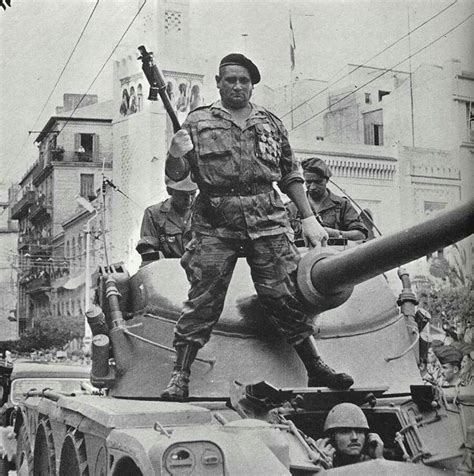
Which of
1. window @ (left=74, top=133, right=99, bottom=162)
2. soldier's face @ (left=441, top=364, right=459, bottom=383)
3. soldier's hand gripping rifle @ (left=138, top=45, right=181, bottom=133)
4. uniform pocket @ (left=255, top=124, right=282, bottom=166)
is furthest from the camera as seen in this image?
window @ (left=74, top=133, right=99, bottom=162)

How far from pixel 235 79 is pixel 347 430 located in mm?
2536

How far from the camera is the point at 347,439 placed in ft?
20.2

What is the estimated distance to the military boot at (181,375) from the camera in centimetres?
688

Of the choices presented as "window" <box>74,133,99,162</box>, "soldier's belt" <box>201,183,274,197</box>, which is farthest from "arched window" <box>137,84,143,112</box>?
"soldier's belt" <box>201,183,274,197</box>

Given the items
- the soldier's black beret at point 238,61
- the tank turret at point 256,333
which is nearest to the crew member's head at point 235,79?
the soldier's black beret at point 238,61

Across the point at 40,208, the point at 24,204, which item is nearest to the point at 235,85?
the point at 24,204

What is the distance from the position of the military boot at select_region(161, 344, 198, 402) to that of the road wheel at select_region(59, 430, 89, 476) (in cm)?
88

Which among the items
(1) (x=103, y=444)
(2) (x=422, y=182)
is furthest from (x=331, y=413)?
(2) (x=422, y=182)

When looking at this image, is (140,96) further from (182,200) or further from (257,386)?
(257,386)

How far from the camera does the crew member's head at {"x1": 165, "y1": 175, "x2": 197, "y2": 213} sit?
9.30 metres

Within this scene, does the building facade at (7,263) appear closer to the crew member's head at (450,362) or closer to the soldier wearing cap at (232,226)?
the soldier wearing cap at (232,226)

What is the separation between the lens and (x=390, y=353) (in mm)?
7871

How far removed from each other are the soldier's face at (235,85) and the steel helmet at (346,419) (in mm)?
2279

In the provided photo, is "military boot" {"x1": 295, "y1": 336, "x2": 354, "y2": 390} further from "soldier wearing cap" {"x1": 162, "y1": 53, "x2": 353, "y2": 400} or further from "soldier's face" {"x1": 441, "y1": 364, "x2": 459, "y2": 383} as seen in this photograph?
"soldier's face" {"x1": 441, "y1": 364, "x2": 459, "y2": 383}
